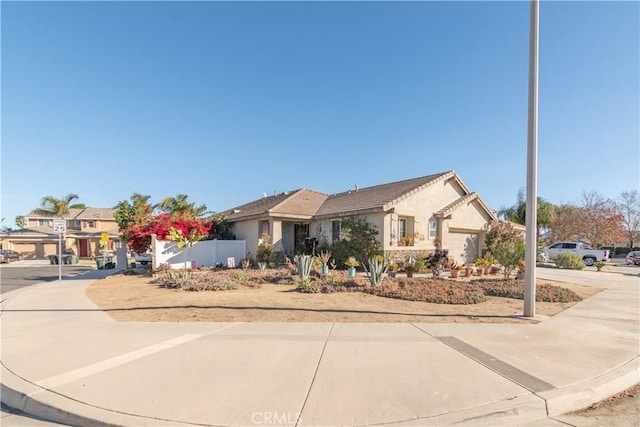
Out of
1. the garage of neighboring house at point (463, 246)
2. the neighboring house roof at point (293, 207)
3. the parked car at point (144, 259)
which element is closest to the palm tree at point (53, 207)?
the parked car at point (144, 259)

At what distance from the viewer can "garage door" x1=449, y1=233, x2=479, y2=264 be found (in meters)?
21.6

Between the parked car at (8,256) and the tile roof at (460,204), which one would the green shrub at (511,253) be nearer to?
the tile roof at (460,204)

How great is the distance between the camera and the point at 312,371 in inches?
187

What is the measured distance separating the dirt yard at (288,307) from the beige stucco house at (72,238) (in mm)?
38035

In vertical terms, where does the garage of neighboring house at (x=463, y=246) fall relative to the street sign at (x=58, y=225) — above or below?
below

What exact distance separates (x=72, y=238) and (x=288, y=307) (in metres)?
46.7

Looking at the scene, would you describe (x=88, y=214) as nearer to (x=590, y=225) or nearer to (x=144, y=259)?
(x=144, y=259)

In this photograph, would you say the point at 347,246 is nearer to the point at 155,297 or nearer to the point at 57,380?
the point at 155,297

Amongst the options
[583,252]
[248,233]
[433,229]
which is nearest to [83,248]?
[248,233]

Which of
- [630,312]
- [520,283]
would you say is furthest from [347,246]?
[630,312]

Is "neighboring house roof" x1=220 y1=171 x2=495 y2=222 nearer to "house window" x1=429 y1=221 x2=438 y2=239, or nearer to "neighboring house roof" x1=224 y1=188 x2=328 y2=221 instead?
"neighboring house roof" x1=224 y1=188 x2=328 y2=221

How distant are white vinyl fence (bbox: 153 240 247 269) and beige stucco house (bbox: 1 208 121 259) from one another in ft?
96.6

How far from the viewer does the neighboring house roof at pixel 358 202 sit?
19.0 meters

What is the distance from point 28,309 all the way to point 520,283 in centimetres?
1620
